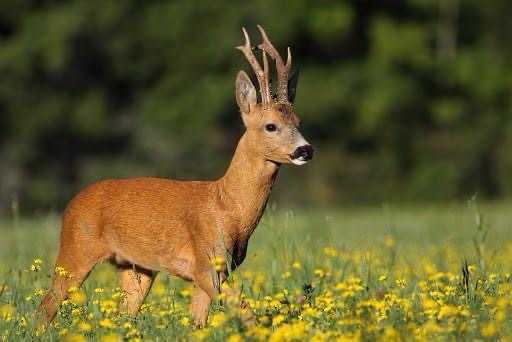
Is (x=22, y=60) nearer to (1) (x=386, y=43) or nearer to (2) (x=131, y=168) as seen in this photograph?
(2) (x=131, y=168)

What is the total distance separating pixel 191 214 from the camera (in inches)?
298

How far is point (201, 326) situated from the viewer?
6.84 metres

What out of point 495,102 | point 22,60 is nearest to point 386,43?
point 495,102

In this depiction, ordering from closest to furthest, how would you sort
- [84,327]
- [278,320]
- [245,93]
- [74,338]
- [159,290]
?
[74,338], [84,327], [278,320], [159,290], [245,93]

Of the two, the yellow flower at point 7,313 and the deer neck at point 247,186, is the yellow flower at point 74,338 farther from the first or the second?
the deer neck at point 247,186

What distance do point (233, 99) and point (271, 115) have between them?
22785mm

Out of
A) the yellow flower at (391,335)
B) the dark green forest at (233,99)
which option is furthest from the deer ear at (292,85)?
the dark green forest at (233,99)

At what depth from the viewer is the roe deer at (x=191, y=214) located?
24.3 ft

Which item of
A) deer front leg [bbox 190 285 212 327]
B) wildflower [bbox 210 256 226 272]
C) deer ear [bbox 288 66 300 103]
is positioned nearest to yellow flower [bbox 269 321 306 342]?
wildflower [bbox 210 256 226 272]

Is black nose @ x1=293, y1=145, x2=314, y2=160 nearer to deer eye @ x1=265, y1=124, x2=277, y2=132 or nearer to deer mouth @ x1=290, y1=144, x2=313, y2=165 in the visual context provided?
deer mouth @ x1=290, y1=144, x2=313, y2=165

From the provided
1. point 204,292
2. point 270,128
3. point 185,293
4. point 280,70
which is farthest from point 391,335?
point 280,70

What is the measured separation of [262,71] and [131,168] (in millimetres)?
23334

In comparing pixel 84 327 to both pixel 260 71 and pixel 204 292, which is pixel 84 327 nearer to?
pixel 204 292

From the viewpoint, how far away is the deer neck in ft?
24.5
